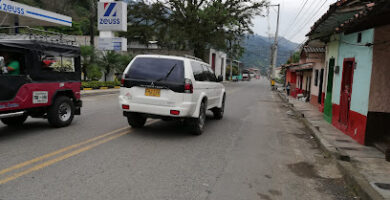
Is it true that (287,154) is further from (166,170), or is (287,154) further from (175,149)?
(166,170)

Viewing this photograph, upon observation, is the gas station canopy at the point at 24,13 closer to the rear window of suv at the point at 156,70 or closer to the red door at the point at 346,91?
the rear window of suv at the point at 156,70

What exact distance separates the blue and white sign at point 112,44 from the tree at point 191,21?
12.7 metres

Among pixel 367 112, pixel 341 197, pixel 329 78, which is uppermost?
pixel 329 78

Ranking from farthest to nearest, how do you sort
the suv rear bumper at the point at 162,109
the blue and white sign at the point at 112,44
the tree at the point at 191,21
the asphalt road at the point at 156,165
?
the tree at the point at 191,21
the blue and white sign at the point at 112,44
the suv rear bumper at the point at 162,109
the asphalt road at the point at 156,165

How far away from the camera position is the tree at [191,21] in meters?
36.5

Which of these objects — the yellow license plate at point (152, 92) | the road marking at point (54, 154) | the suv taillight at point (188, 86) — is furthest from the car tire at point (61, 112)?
the suv taillight at point (188, 86)

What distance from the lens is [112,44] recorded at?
25203 millimetres

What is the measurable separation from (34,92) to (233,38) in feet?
120

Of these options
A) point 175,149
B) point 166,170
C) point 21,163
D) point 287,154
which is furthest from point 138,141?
point 287,154

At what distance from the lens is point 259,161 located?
5.66m

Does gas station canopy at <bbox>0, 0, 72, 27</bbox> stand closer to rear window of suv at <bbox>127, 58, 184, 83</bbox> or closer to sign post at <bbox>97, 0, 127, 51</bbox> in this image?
sign post at <bbox>97, 0, 127, 51</bbox>

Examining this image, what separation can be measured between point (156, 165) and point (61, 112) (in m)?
4.01

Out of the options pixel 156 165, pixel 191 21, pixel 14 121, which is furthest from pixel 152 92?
pixel 191 21

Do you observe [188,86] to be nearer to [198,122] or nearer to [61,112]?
[198,122]
